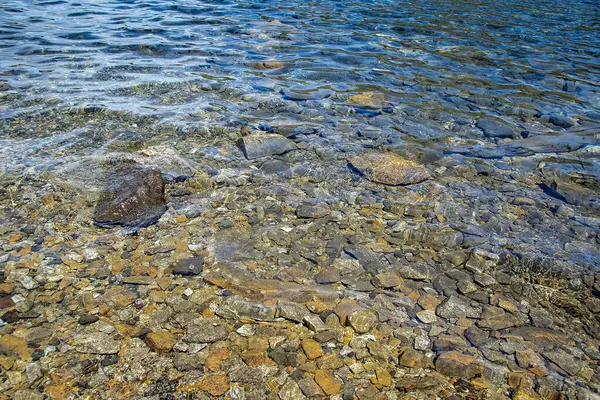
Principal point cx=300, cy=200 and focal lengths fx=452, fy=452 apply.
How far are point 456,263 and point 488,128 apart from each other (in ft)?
10.3

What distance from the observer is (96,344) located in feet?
9.04

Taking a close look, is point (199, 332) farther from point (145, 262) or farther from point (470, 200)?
point (470, 200)

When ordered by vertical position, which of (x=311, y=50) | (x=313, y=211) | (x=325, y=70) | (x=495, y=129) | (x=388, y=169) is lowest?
(x=313, y=211)

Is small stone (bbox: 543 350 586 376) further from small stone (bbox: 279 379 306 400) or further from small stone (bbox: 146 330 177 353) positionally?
small stone (bbox: 146 330 177 353)

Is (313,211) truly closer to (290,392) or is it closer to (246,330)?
(246,330)

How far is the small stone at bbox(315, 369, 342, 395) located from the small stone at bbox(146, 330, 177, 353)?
3.02 feet

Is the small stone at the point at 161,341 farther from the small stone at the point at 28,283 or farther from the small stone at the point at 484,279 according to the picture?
the small stone at the point at 484,279

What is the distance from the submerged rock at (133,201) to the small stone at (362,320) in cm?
199

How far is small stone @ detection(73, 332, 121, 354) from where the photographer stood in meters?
2.71

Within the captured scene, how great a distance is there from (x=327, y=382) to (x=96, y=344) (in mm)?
1417

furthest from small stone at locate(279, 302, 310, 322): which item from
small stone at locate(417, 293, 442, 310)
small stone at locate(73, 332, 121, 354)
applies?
small stone at locate(73, 332, 121, 354)

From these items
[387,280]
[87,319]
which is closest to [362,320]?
[387,280]

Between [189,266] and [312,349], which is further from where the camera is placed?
[189,266]

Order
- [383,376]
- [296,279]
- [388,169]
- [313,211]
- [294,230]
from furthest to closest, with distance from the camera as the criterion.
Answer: [388,169], [313,211], [294,230], [296,279], [383,376]
